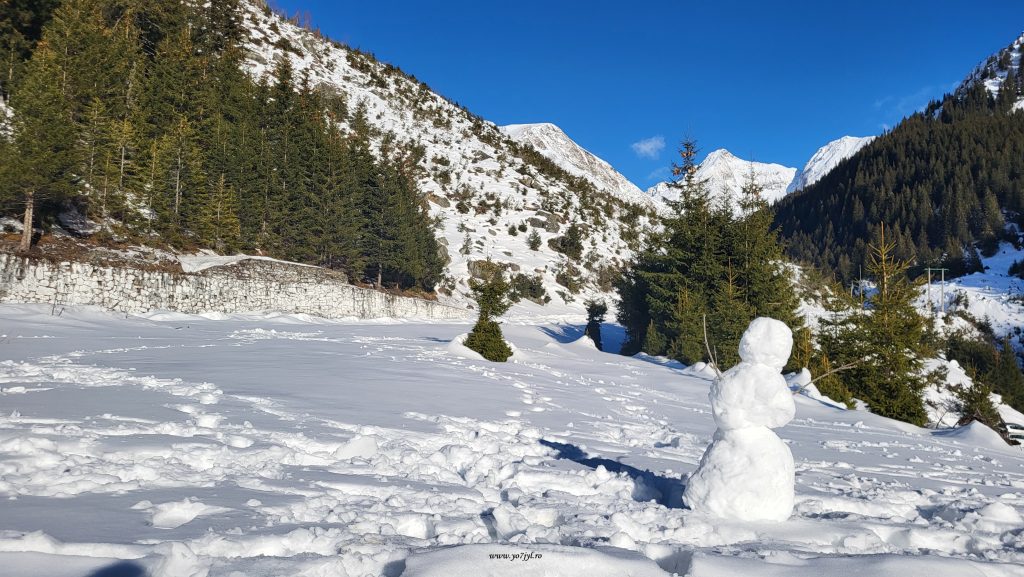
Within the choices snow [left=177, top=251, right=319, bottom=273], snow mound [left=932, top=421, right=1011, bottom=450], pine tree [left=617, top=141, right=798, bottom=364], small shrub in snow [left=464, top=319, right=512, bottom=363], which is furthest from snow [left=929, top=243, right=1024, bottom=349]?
snow [left=177, top=251, right=319, bottom=273]

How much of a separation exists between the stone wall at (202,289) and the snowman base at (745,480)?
16527mm

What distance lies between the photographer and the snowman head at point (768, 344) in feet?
9.52

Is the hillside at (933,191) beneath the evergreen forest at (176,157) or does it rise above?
Answer: above

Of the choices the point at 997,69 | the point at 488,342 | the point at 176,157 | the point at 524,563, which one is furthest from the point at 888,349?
the point at 997,69

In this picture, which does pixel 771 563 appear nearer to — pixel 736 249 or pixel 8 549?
pixel 8 549

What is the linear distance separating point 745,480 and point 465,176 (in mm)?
56544

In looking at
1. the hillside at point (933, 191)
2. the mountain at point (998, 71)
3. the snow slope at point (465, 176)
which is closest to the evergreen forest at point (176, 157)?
the snow slope at point (465, 176)

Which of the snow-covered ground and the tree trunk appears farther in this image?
the tree trunk

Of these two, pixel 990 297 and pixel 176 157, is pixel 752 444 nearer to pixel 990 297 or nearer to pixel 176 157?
pixel 176 157

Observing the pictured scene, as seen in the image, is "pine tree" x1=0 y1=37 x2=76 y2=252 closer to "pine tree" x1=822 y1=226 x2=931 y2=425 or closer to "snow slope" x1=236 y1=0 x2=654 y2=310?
"pine tree" x1=822 y1=226 x2=931 y2=425

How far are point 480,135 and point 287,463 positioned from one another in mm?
71681

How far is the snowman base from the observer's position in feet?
9.03

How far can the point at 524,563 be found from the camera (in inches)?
68.7

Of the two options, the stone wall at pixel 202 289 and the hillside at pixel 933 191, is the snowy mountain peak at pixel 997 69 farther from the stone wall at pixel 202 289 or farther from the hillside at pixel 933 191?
the stone wall at pixel 202 289
